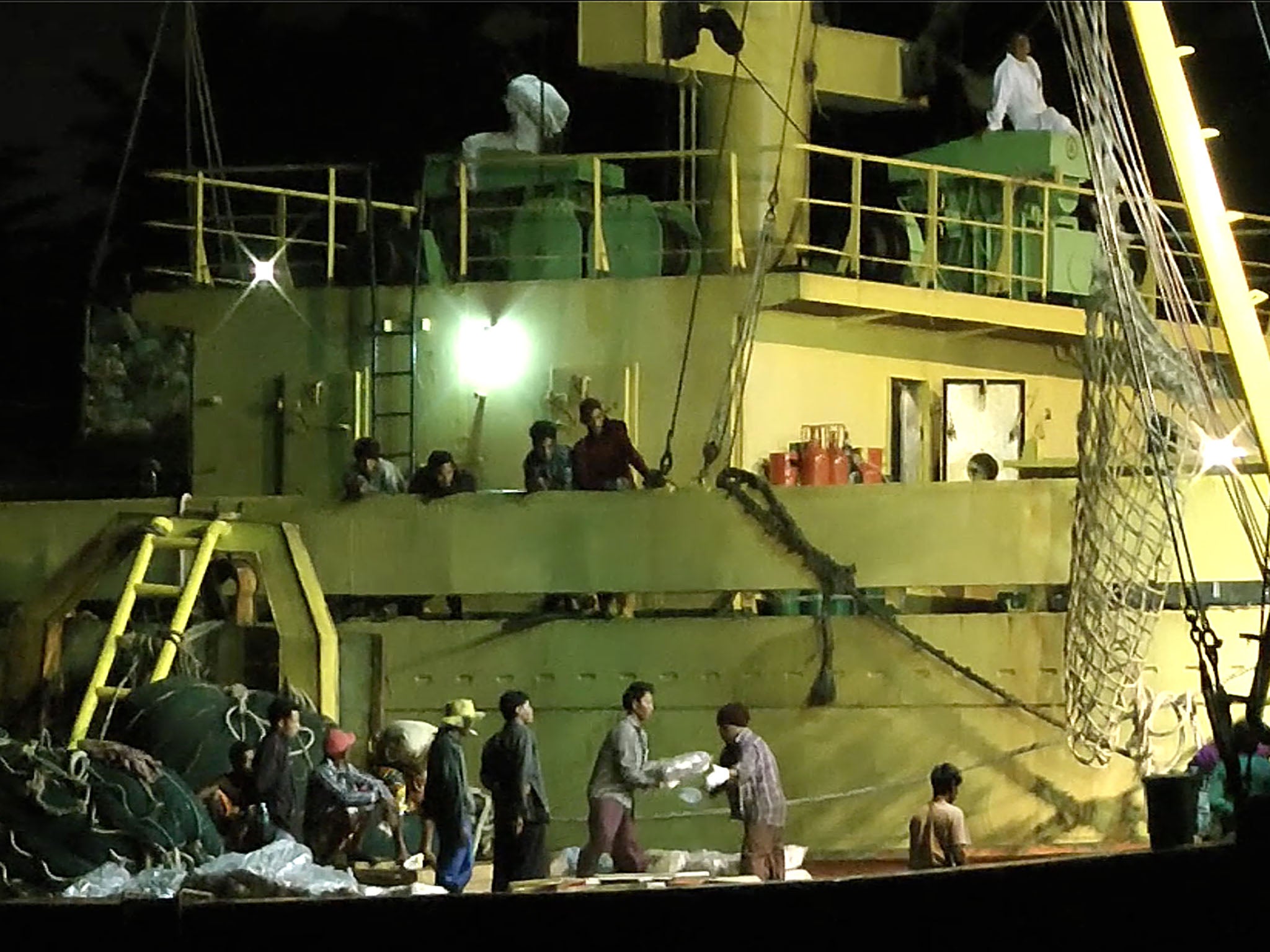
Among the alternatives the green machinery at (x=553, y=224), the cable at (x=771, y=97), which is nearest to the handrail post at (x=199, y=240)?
the green machinery at (x=553, y=224)

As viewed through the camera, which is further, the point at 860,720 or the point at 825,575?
the point at 825,575

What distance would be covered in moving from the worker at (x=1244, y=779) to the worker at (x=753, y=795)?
1.95 metres

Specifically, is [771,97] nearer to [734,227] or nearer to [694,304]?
[734,227]

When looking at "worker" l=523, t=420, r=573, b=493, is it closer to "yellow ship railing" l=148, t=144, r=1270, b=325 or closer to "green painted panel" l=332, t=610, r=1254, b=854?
"green painted panel" l=332, t=610, r=1254, b=854

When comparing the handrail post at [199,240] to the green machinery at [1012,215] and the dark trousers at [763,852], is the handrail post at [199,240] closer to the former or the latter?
the green machinery at [1012,215]

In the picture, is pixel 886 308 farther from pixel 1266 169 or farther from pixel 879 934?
pixel 1266 169

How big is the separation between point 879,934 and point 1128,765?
4212mm

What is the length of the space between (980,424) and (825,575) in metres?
2.96

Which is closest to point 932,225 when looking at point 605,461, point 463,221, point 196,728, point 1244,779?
point 605,461

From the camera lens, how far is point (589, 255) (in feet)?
52.3

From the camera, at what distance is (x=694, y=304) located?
15.2 meters

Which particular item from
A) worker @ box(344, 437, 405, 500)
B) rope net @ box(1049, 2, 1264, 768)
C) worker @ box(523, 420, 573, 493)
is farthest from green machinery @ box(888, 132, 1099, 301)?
worker @ box(344, 437, 405, 500)

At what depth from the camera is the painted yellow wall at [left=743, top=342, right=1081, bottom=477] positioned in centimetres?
1558

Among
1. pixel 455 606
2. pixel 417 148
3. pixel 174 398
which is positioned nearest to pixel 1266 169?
pixel 417 148
